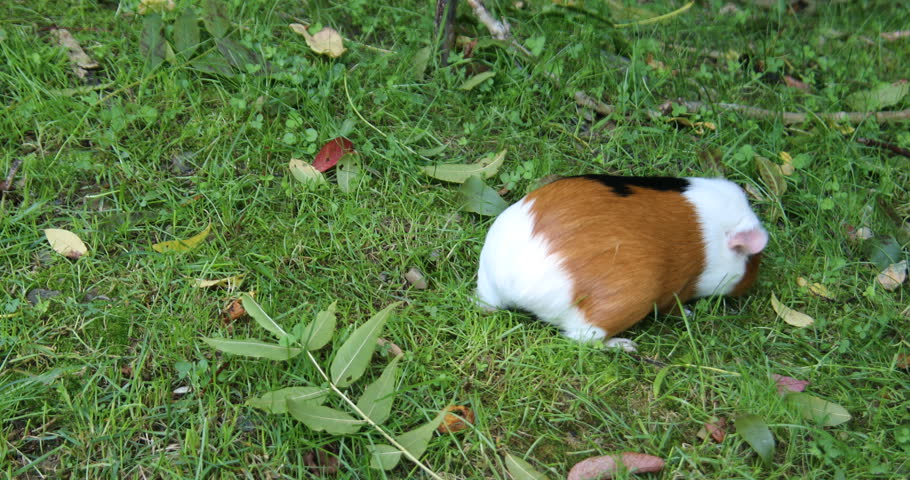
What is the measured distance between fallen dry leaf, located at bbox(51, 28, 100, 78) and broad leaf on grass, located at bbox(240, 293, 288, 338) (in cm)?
164

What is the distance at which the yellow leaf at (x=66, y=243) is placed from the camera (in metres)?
2.82

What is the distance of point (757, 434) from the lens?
2426 mm

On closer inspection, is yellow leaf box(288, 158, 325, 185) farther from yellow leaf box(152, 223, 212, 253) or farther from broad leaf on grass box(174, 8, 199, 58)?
broad leaf on grass box(174, 8, 199, 58)

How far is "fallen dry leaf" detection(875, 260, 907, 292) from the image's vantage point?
10.2ft

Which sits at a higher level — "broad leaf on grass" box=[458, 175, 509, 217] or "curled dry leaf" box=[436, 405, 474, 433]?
"broad leaf on grass" box=[458, 175, 509, 217]

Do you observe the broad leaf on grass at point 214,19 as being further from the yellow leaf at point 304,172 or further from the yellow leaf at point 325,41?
the yellow leaf at point 304,172

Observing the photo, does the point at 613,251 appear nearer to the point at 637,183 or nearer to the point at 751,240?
the point at 637,183

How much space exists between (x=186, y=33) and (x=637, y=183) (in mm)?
2217

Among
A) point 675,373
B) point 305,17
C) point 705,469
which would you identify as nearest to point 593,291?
point 675,373

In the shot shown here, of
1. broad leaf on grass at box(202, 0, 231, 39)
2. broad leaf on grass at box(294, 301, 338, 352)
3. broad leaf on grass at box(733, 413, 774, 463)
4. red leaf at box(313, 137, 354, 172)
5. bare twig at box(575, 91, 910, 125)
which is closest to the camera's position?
broad leaf on grass at box(733, 413, 774, 463)

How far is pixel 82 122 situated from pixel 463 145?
66.3 inches

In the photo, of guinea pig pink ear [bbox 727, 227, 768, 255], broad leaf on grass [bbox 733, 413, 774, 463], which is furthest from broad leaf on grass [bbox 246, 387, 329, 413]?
guinea pig pink ear [bbox 727, 227, 768, 255]

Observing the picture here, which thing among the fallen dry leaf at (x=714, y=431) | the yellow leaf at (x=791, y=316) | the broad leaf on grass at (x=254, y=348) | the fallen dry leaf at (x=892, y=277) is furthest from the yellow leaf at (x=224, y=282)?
the fallen dry leaf at (x=892, y=277)

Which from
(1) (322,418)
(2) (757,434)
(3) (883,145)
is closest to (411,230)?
(1) (322,418)
